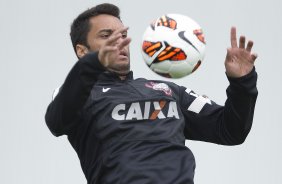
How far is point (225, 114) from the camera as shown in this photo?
4414 millimetres

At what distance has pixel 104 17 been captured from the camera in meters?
4.61

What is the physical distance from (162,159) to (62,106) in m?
0.70

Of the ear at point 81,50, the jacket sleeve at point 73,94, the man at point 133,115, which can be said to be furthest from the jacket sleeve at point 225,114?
the jacket sleeve at point 73,94

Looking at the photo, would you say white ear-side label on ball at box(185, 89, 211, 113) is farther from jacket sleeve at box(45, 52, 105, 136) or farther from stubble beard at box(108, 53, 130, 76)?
jacket sleeve at box(45, 52, 105, 136)

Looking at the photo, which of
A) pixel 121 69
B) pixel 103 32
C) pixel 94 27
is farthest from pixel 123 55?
pixel 94 27

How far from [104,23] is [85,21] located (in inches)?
9.9

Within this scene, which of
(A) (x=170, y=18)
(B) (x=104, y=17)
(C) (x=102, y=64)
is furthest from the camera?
(B) (x=104, y=17)

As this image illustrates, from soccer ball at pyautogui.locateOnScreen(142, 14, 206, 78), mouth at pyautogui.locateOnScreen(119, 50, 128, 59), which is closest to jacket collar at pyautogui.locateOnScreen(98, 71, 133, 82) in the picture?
mouth at pyautogui.locateOnScreen(119, 50, 128, 59)

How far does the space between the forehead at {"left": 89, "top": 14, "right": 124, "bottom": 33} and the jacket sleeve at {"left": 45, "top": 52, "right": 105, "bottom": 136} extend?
85cm

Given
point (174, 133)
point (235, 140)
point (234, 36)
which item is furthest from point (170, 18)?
point (235, 140)

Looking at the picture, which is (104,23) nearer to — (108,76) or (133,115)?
(108,76)

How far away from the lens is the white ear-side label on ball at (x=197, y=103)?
4.51m

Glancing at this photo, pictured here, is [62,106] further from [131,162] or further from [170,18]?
[170,18]

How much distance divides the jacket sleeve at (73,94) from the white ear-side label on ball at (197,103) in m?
1.01
